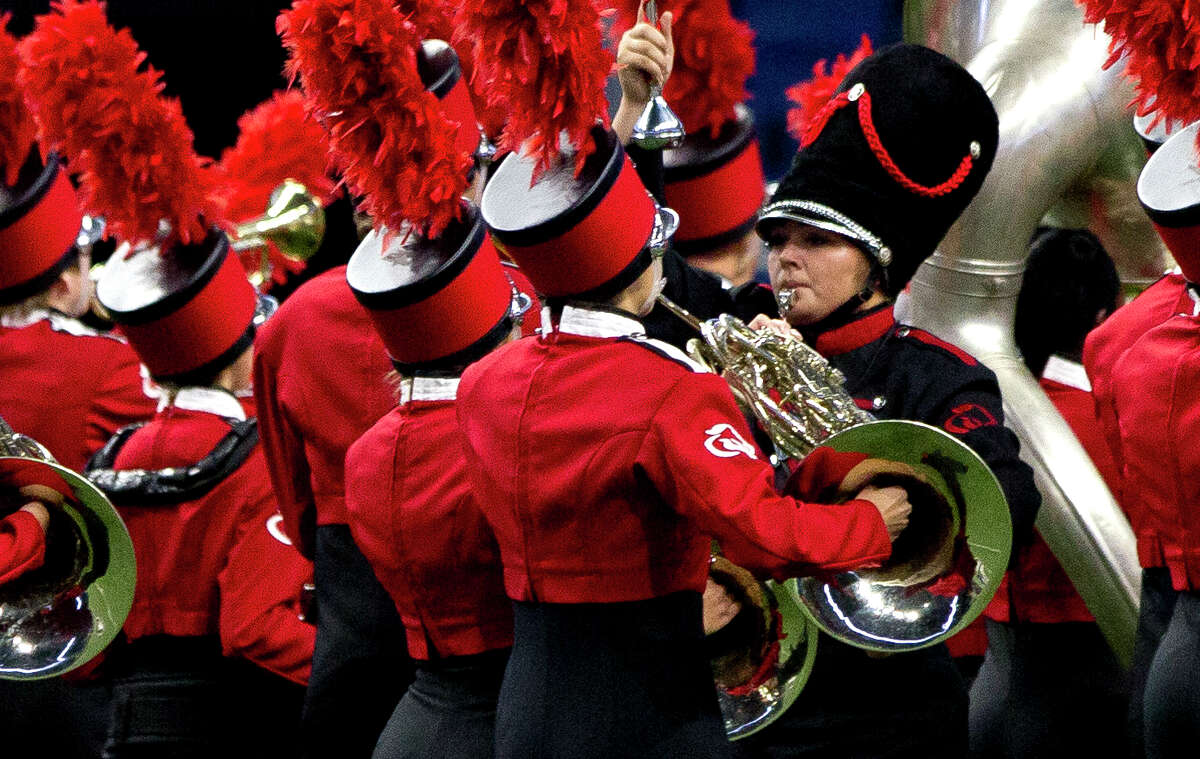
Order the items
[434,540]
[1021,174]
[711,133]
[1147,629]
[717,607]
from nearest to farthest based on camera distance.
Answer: [717,607], [434,540], [1147,629], [1021,174], [711,133]

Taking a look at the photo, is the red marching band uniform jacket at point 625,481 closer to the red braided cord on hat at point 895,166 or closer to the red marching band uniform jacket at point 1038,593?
the red braided cord on hat at point 895,166

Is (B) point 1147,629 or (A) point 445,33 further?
(A) point 445,33

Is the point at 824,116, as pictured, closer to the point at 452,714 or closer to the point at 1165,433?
the point at 1165,433

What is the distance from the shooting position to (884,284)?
3416 millimetres

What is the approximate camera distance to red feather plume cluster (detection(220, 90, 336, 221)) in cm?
540

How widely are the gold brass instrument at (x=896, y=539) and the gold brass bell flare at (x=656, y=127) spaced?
42cm

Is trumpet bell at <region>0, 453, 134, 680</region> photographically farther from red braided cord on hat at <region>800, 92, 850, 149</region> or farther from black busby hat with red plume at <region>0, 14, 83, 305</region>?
red braided cord on hat at <region>800, 92, 850, 149</region>

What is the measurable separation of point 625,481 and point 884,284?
1.01m

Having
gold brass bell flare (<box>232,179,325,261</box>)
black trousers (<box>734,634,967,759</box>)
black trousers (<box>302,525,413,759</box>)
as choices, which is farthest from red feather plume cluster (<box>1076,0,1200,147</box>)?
gold brass bell flare (<box>232,179,325,261</box>)

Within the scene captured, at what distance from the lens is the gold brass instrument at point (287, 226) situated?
5219mm

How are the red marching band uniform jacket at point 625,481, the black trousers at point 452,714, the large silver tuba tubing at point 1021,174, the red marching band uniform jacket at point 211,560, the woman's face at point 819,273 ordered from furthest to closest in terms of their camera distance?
the red marching band uniform jacket at point 211,560 < the large silver tuba tubing at point 1021,174 < the woman's face at point 819,273 < the black trousers at point 452,714 < the red marching band uniform jacket at point 625,481

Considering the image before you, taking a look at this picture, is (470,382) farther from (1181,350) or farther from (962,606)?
(1181,350)

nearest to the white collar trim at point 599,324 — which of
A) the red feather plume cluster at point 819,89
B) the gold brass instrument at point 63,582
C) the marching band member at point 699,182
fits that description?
the marching band member at point 699,182

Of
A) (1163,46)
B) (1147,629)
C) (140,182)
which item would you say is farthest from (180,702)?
(1163,46)
